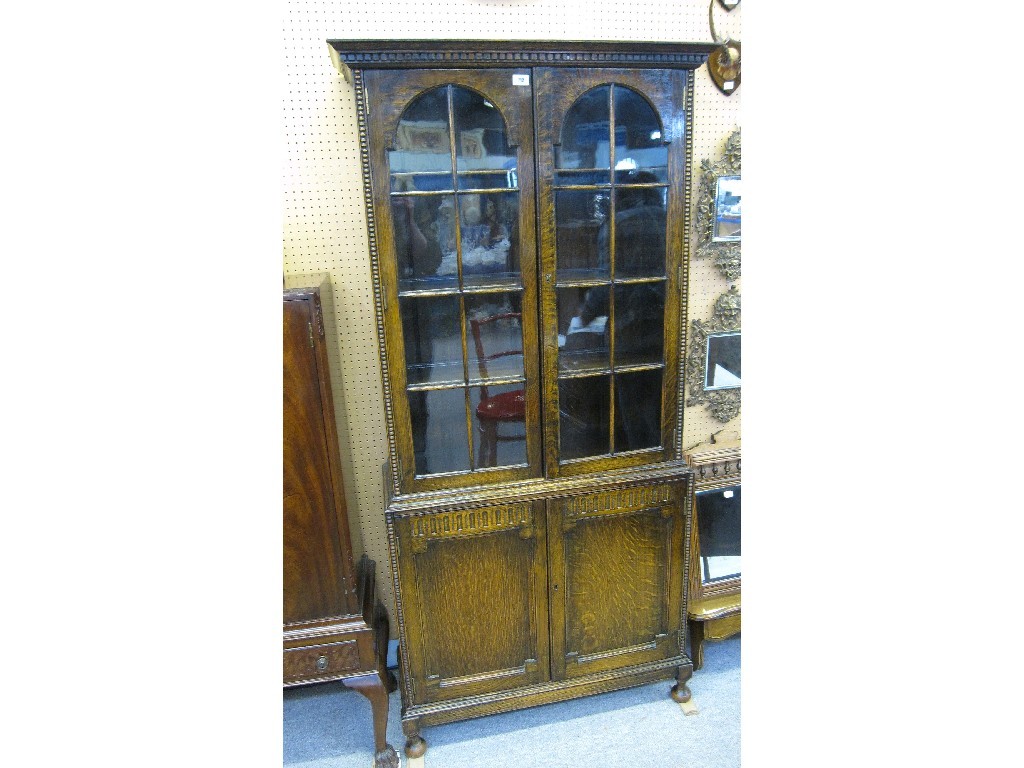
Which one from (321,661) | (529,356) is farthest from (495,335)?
(321,661)

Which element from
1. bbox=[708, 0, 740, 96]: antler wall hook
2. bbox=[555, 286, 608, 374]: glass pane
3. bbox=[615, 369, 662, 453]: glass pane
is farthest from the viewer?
bbox=[708, 0, 740, 96]: antler wall hook

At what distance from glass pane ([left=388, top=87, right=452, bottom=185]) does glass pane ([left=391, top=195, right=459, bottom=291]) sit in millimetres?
47

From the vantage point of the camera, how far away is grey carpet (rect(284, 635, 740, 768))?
1.86 m

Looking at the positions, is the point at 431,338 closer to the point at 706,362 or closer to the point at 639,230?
the point at 639,230

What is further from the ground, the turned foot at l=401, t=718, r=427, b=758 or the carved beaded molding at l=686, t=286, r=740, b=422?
the carved beaded molding at l=686, t=286, r=740, b=422

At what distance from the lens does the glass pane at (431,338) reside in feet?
5.40

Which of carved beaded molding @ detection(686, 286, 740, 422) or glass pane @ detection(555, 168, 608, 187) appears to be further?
carved beaded molding @ detection(686, 286, 740, 422)

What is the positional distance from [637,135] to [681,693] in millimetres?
1846

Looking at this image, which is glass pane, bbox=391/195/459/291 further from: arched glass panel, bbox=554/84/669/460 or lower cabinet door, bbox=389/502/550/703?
lower cabinet door, bbox=389/502/550/703

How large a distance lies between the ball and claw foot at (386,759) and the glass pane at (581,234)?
158 centimetres

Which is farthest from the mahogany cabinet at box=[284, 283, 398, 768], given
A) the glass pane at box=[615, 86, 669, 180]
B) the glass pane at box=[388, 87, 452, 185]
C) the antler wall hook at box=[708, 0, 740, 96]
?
the antler wall hook at box=[708, 0, 740, 96]
